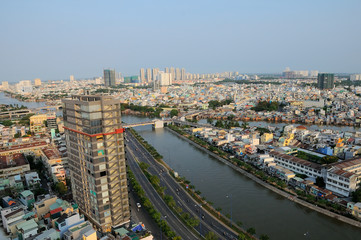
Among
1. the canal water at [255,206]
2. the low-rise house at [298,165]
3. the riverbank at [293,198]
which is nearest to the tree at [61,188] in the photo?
the canal water at [255,206]

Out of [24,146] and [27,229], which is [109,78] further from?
[27,229]

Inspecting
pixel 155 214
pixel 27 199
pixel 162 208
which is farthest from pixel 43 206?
pixel 162 208

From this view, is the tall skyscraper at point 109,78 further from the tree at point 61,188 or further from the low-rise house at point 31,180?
the tree at point 61,188

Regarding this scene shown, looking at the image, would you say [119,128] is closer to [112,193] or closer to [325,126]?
[112,193]

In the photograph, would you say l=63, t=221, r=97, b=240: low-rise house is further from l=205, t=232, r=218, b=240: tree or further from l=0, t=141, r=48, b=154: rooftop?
l=0, t=141, r=48, b=154: rooftop

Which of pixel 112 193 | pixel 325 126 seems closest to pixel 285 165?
pixel 112 193
